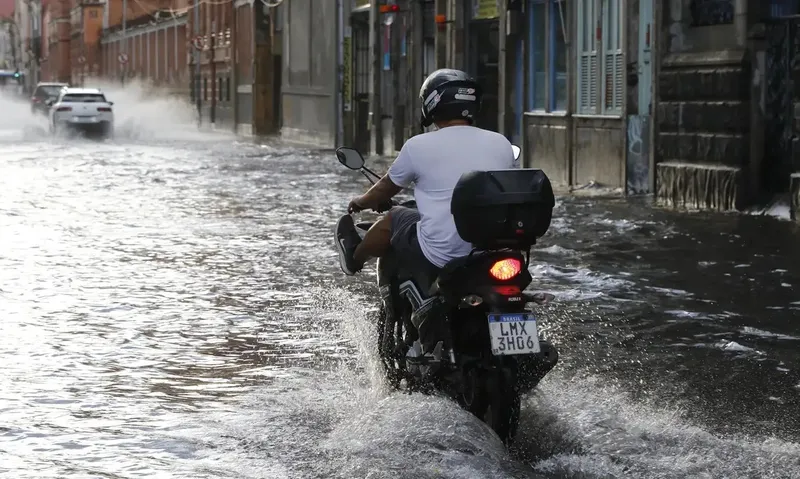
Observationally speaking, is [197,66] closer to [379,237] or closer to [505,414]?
[379,237]

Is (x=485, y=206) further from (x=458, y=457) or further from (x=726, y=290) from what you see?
(x=726, y=290)

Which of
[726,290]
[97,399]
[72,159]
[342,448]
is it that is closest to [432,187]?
[342,448]

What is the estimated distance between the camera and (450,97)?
6.98 meters

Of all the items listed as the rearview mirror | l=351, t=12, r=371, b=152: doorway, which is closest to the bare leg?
the rearview mirror

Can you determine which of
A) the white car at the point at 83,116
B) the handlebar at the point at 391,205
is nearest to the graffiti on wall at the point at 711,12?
the handlebar at the point at 391,205

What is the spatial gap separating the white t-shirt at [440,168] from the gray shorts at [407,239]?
0.05 metres

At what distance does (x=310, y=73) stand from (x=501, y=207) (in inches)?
1552

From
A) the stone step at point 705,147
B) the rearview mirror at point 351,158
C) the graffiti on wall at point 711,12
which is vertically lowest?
the stone step at point 705,147

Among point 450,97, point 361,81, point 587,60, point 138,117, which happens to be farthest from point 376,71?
point 138,117

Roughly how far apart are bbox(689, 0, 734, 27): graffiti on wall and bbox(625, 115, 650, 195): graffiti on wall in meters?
2.09

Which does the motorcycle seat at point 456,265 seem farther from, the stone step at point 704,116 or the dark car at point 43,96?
the dark car at point 43,96

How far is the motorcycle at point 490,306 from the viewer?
6.30 m

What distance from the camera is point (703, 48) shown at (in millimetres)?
19781

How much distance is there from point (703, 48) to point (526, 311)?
1400cm
